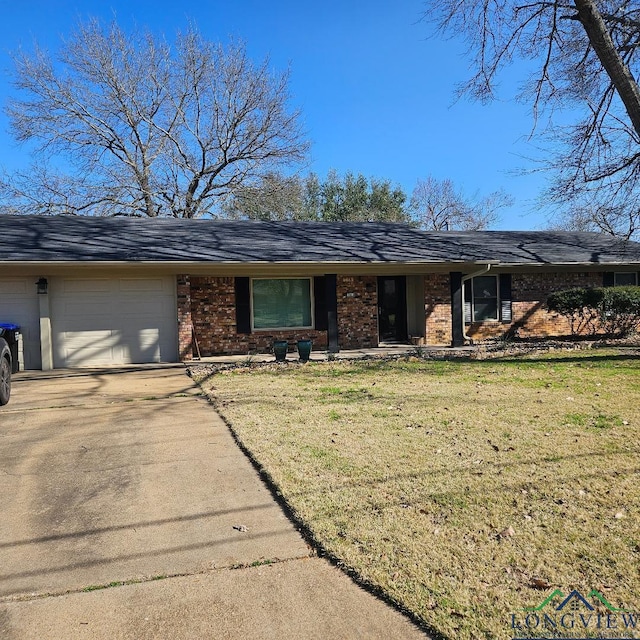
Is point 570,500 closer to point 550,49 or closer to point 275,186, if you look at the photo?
point 550,49

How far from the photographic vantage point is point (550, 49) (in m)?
11.4

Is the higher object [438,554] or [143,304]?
[143,304]

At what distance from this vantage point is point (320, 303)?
13.7m

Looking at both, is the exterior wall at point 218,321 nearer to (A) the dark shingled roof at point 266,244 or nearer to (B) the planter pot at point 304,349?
(A) the dark shingled roof at point 266,244

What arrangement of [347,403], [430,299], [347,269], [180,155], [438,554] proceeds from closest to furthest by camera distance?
[438,554], [347,403], [347,269], [430,299], [180,155]

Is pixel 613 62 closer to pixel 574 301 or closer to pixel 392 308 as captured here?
pixel 574 301

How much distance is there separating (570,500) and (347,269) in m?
9.89

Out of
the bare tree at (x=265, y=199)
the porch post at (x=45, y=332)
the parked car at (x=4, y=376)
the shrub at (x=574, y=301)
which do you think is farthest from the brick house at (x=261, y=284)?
the bare tree at (x=265, y=199)

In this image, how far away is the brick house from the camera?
11156 millimetres

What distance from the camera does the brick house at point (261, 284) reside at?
1116cm

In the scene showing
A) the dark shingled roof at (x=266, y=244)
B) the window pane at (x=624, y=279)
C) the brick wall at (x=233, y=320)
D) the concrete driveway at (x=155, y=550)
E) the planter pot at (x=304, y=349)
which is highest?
the dark shingled roof at (x=266, y=244)

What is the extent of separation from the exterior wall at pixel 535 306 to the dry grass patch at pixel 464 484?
7515 mm

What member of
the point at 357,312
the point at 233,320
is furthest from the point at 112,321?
the point at 357,312

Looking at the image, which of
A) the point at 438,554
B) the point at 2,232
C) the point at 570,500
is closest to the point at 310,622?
the point at 438,554
